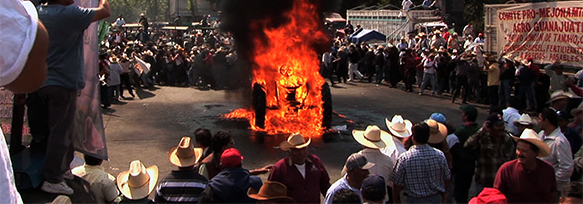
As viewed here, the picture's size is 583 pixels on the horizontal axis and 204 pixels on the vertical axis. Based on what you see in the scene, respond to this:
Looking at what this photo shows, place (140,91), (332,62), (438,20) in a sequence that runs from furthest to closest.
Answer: (438,20) < (332,62) < (140,91)

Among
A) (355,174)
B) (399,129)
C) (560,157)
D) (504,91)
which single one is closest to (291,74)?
(504,91)

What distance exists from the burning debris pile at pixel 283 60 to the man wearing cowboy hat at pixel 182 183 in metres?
7.61

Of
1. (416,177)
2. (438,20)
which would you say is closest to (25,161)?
(416,177)

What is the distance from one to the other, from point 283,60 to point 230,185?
984 centimetres

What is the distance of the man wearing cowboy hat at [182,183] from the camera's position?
4591 mm

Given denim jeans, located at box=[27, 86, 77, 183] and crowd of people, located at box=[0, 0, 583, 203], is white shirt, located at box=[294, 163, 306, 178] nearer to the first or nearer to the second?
crowd of people, located at box=[0, 0, 583, 203]

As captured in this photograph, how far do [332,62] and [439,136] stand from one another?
56.6 ft

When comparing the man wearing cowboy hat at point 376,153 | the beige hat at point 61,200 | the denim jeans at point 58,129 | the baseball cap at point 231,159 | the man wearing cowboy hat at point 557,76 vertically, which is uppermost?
the denim jeans at point 58,129

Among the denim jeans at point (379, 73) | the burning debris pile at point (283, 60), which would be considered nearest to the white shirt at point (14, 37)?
the burning debris pile at point (283, 60)

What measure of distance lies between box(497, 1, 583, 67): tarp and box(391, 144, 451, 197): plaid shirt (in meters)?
9.81

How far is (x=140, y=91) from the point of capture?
20375 mm

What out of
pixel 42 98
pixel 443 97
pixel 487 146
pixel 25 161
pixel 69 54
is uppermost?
pixel 69 54

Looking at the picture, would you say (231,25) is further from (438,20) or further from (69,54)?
(438,20)

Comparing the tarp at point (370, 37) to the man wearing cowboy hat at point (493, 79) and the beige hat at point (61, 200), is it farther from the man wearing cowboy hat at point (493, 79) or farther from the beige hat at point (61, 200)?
the beige hat at point (61, 200)
